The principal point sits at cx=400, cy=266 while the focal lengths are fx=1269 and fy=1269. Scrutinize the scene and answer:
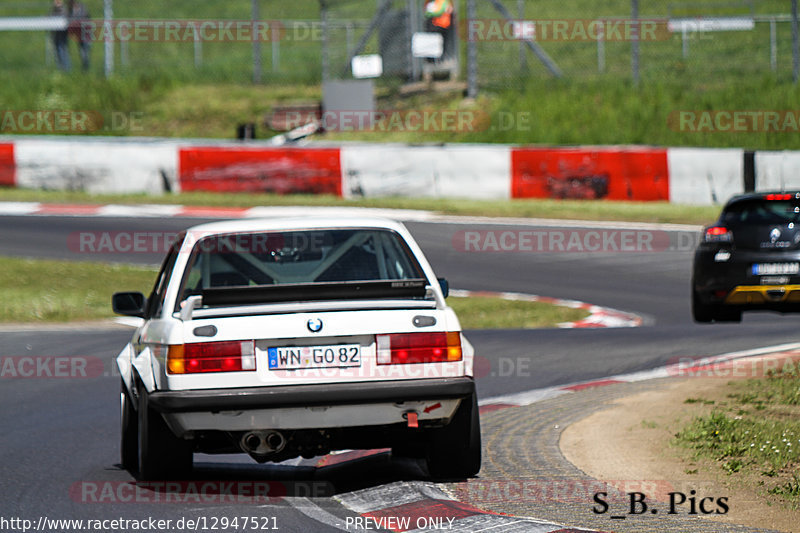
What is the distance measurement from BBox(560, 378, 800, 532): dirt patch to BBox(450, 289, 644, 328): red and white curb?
427 cm

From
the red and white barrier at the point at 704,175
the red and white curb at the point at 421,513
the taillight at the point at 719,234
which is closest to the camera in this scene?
the red and white curb at the point at 421,513

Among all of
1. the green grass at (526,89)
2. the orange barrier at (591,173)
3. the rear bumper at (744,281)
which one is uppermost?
the green grass at (526,89)

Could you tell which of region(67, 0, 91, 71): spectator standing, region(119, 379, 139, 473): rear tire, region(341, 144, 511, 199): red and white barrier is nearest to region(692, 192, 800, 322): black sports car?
region(119, 379, 139, 473): rear tire

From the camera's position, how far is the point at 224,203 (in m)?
23.5

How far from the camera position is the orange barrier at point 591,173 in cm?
2306

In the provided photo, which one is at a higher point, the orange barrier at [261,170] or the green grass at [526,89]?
the green grass at [526,89]

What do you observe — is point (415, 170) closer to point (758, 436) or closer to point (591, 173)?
point (591, 173)

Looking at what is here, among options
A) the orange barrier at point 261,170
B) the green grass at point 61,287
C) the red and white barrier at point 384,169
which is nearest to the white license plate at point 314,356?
the green grass at point 61,287

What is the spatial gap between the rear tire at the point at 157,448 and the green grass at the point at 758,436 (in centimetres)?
299

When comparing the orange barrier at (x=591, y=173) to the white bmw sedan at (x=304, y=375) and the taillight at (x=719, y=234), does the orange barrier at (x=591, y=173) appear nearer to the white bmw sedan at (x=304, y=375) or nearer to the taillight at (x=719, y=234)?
the taillight at (x=719, y=234)

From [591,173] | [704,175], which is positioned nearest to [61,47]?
[591,173]

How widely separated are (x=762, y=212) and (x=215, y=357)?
8.59 metres

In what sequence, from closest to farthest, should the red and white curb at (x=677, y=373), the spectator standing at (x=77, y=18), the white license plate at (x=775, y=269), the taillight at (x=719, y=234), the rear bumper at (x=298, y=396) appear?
the rear bumper at (x=298, y=396) < the red and white curb at (x=677, y=373) < the white license plate at (x=775, y=269) < the taillight at (x=719, y=234) < the spectator standing at (x=77, y=18)

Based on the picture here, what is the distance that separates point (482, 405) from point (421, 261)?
9.81 feet
